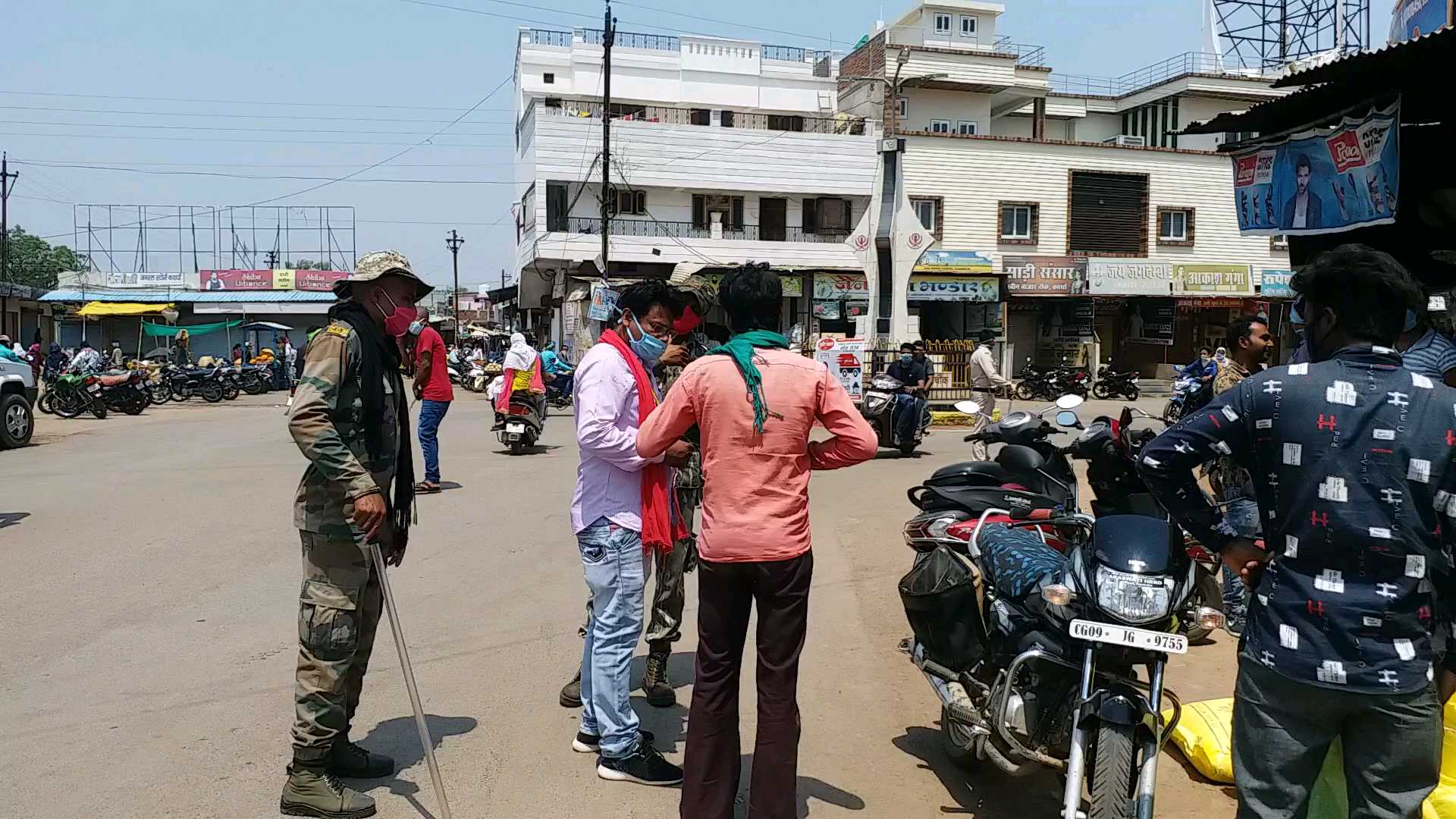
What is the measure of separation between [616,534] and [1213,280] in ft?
120

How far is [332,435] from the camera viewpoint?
3836mm

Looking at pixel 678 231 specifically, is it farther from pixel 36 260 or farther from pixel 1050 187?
pixel 36 260

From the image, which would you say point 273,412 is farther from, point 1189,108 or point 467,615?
point 1189,108

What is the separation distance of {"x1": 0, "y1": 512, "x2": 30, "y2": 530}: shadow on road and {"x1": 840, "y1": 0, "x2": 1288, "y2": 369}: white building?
28256 millimetres

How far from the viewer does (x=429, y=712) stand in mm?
4992

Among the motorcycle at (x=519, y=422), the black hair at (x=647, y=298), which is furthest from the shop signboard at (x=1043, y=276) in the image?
the black hair at (x=647, y=298)

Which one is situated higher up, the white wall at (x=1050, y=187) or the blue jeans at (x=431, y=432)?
the white wall at (x=1050, y=187)

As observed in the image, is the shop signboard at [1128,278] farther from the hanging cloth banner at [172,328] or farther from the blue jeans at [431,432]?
the hanging cloth banner at [172,328]

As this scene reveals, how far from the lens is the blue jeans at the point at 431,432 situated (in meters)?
11.5

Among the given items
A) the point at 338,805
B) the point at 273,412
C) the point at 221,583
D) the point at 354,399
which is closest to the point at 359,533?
the point at 354,399

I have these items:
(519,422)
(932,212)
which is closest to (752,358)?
(519,422)

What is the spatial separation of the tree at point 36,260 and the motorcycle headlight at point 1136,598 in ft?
296

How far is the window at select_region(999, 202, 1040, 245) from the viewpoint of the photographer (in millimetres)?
36594

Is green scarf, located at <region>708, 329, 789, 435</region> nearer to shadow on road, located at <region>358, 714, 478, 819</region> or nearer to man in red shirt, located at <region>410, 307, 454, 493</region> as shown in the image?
shadow on road, located at <region>358, 714, 478, 819</region>
